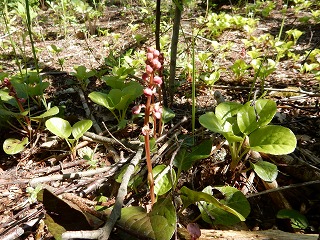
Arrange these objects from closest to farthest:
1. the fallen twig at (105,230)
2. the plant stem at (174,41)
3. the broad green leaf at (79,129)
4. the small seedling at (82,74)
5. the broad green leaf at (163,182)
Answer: the fallen twig at (105,230), the broad green leaf at (163,182), the broad green leaf at (79,129), the plant stem at (174,41), the small seedling at (82,74)

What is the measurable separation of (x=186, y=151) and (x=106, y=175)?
42 centimetres

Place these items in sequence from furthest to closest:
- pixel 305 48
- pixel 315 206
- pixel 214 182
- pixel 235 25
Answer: pixel 235 25 → pixel 305 48 → pixel 214 182 → pixel 315 206

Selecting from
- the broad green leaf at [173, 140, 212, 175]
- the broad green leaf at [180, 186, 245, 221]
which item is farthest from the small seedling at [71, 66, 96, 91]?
the broad green leaf at [180, 186, 245, 221]

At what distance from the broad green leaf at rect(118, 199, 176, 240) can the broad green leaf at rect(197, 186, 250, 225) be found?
0.18 meters

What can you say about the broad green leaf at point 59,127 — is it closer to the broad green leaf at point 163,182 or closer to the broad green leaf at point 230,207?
the broad green leaf at point 163,182

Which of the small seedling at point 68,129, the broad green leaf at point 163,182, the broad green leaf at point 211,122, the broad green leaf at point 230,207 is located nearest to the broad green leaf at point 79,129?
the small seedling at point 68,129

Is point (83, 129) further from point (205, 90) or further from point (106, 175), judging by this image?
point (205, 90)

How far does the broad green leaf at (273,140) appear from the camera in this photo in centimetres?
117

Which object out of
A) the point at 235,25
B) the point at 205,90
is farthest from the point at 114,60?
the point at 235,25

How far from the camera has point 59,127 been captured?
1656mm

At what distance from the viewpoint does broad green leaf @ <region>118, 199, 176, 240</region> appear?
0.99 meters

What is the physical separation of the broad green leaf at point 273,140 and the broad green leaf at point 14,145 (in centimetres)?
127

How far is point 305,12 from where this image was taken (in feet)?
14.0

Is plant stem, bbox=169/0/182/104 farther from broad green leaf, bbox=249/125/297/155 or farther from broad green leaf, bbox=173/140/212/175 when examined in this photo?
broad green leaf, bbox=249/125/297/155
